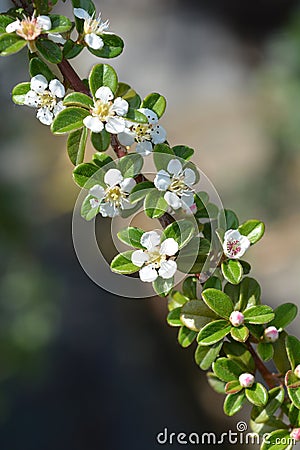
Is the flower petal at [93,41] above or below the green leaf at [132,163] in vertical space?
above

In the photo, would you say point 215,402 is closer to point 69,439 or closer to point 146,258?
point 69,439

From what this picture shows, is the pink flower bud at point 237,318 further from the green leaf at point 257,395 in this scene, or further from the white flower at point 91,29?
the white flower at point 91,29

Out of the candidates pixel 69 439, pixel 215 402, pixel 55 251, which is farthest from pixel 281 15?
pixel 69 439

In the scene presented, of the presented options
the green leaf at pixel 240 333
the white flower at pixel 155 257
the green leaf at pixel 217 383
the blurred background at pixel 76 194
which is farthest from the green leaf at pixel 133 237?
the blurred background at pixel 76 194

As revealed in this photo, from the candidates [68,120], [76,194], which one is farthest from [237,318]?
[76,194]

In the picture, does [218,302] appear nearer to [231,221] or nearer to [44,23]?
[231,221]

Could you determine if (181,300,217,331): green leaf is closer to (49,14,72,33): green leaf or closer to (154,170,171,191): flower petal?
(154,170,171,191): flower petal
